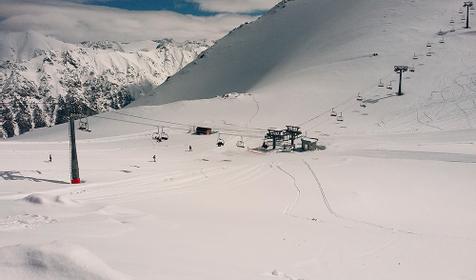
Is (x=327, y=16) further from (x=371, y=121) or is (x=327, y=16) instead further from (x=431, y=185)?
(x=431, y=185)

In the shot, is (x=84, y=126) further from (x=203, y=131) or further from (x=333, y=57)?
(x=333, y=57)

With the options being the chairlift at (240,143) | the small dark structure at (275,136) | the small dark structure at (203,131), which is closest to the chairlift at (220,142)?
the chairlift at (240,143)

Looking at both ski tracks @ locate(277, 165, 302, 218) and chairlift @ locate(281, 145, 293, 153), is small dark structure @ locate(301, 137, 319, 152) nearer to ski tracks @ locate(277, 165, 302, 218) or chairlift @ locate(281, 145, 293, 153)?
chairlift @ locate(281, 145, 293, 153)

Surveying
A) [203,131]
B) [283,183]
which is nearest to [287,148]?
[203,131]

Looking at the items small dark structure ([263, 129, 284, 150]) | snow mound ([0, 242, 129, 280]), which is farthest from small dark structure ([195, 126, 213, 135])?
snow mound ([0, 242, 129, 280])

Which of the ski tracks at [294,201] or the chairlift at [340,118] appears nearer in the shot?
the ski tracks at [294,201]

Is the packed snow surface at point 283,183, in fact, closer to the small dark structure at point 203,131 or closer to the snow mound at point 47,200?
the snow mound at point 47,200

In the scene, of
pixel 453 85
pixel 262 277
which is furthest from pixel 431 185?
pixel 453 85
